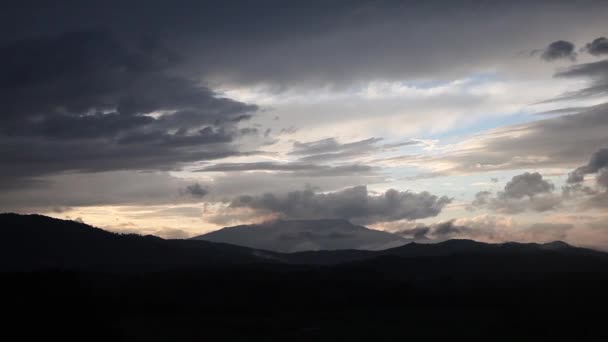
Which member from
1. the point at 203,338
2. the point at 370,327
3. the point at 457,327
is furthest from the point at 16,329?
the point at 457,327

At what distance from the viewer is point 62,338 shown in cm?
11838

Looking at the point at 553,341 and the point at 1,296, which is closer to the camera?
the point at 1,296

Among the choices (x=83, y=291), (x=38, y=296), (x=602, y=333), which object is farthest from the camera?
(x=602, y=333)

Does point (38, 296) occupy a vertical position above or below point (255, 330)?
above

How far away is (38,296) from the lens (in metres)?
135

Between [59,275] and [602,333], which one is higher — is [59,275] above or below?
above

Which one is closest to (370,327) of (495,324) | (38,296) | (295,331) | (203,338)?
(295,331)

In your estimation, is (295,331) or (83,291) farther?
(295,331)

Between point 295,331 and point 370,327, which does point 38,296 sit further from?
point 370,327

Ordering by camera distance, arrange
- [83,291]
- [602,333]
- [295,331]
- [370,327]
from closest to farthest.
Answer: [83,291] < [602,333] < [295,331] < [370,327]

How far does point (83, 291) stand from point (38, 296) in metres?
11.2

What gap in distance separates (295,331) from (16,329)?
85.3m

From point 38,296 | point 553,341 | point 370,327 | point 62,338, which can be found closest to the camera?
point 62,338

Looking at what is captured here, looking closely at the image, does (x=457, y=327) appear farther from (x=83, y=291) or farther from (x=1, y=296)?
(x=1, y=296)
